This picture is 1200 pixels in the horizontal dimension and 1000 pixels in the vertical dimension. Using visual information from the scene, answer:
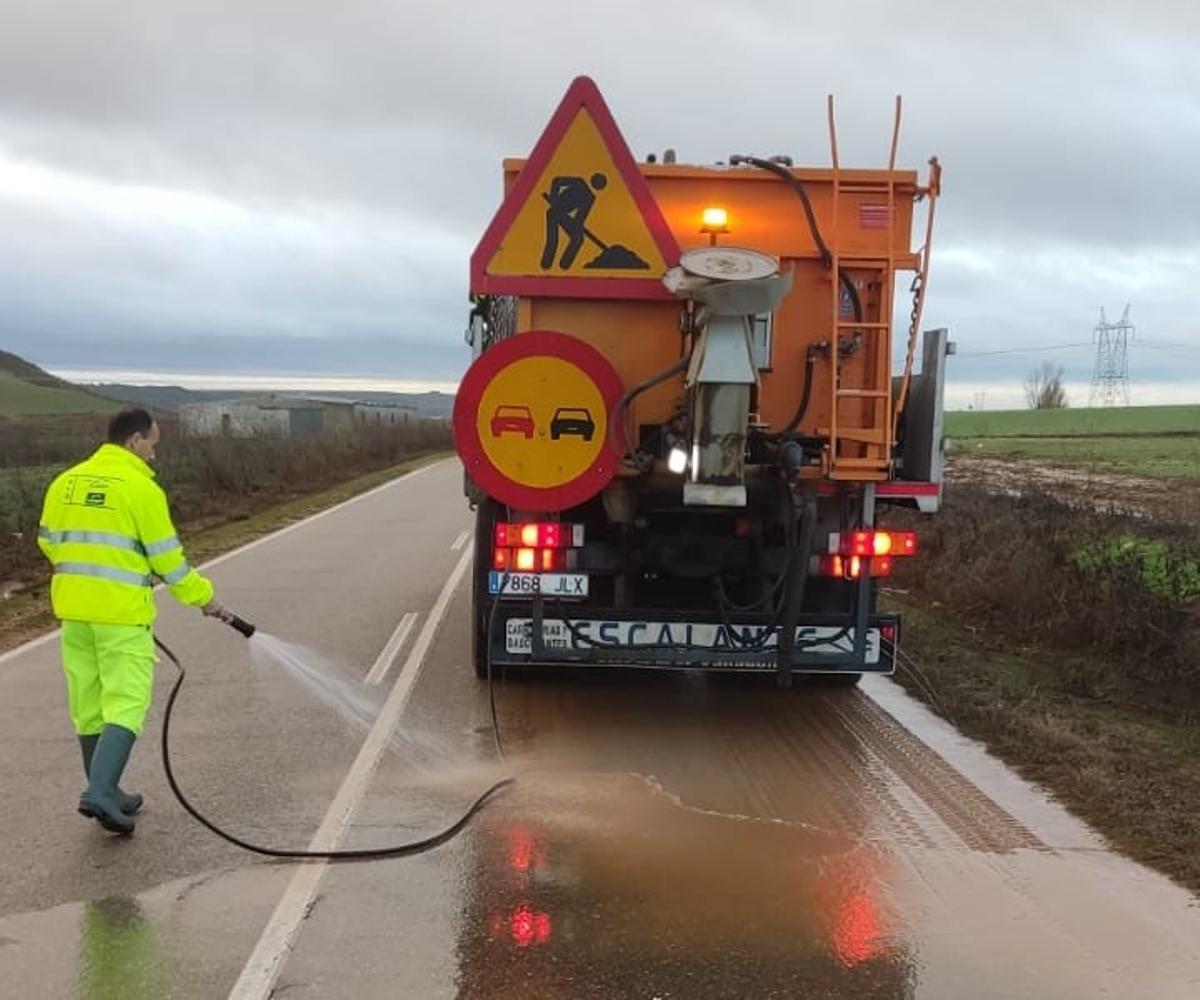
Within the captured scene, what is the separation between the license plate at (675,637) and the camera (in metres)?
6.41

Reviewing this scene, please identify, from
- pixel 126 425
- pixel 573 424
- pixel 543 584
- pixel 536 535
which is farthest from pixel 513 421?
pixel 126 425

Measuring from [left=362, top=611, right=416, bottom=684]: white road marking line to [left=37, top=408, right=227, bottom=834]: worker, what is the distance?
9.59 feet

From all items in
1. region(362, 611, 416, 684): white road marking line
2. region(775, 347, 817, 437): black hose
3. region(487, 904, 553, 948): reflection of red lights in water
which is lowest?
region(362, 611, 416, 684): white road marking line

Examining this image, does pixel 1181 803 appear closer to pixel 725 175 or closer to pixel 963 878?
pixel 963 878

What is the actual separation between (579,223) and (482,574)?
2.35m

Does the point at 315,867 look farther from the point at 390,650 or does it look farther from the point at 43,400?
the point at 43,400

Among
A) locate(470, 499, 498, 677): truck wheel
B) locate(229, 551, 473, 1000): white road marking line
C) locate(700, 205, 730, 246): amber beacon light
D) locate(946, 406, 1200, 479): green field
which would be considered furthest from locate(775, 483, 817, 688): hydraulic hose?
locate(946, 406, 1200, 479): green field

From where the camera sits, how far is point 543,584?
643cm

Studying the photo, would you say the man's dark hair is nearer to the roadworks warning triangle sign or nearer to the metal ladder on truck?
the roadworks warning triangle sign

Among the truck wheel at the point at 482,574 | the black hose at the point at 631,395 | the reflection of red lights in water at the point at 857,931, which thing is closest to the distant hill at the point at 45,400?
the truck wheel at the point at 482,574

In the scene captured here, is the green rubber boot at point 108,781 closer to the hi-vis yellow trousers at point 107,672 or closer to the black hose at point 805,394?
the hi-vis yellow trousers at point 107,672

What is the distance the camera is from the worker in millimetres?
4812

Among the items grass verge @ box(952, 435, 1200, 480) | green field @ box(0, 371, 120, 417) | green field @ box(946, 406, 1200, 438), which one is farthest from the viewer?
green field @ box(0, 371, 120, 417)

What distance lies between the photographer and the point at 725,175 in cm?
644
